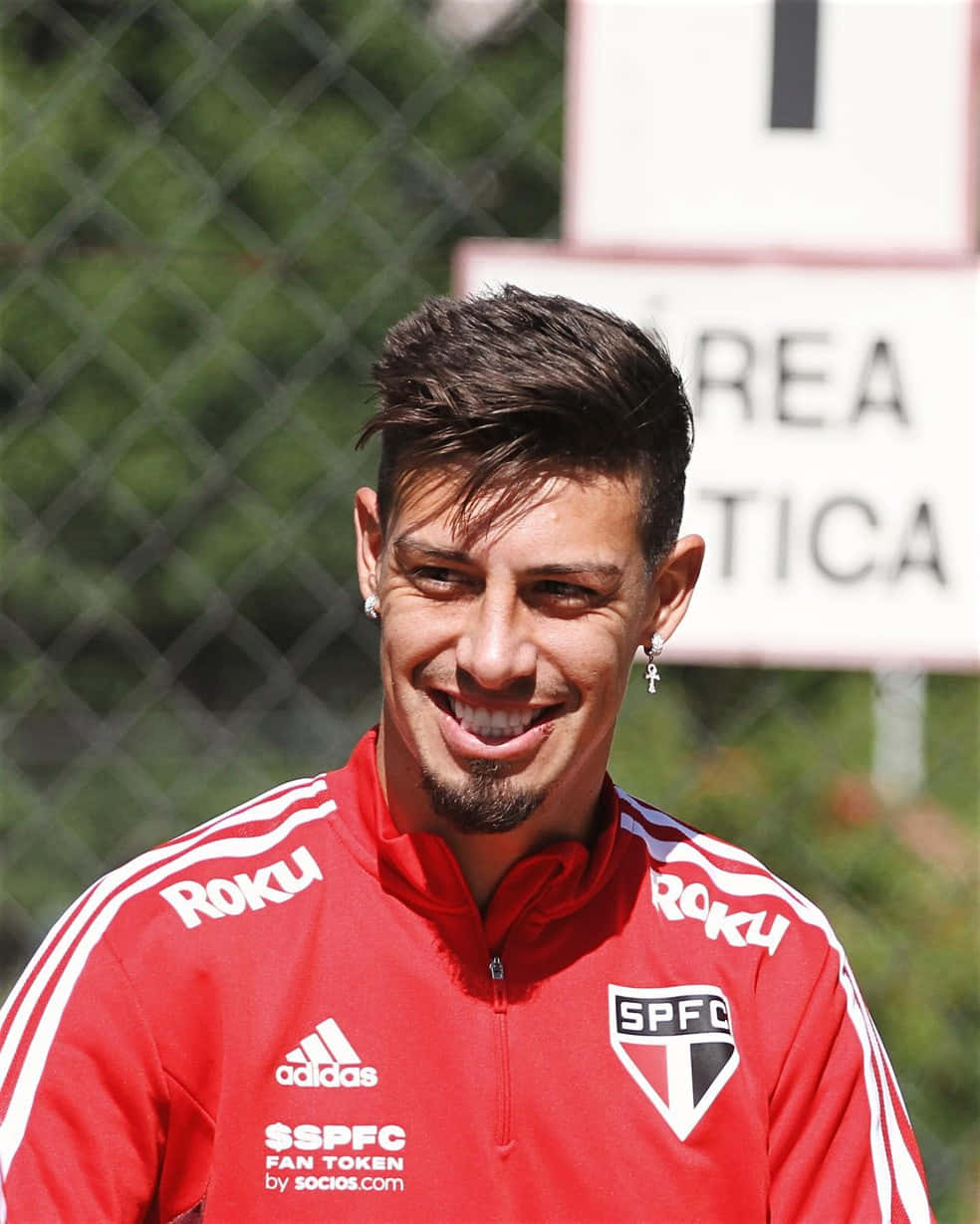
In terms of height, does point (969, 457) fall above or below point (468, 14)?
below

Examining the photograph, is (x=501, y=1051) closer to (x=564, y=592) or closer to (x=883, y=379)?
(x=564, y=592)

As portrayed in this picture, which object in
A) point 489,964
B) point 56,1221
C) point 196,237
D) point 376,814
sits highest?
point 196,237

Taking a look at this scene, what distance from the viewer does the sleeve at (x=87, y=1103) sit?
130 cm

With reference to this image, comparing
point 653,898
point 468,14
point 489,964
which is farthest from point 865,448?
point 468,14

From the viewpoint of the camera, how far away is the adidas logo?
140cm

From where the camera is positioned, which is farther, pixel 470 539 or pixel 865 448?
pixel 865 448

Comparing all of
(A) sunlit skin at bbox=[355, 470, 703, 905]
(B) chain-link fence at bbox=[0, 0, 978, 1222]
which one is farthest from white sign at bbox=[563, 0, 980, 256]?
(A) sunlit skin at bbox=[355, 470, 703, 905]

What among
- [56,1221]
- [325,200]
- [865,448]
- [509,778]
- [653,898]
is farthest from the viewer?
[325,200]

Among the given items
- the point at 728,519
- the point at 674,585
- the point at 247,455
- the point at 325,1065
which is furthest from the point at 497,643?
the point at 247,455

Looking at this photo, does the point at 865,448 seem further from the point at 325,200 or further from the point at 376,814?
the point at 325,200

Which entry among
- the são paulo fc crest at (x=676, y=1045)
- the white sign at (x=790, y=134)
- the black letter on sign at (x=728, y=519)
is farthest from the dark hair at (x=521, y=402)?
the white sign at (x=790, y=134)

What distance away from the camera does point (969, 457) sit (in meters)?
2.35

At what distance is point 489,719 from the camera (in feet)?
4.59

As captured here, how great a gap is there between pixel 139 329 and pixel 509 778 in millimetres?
2209
